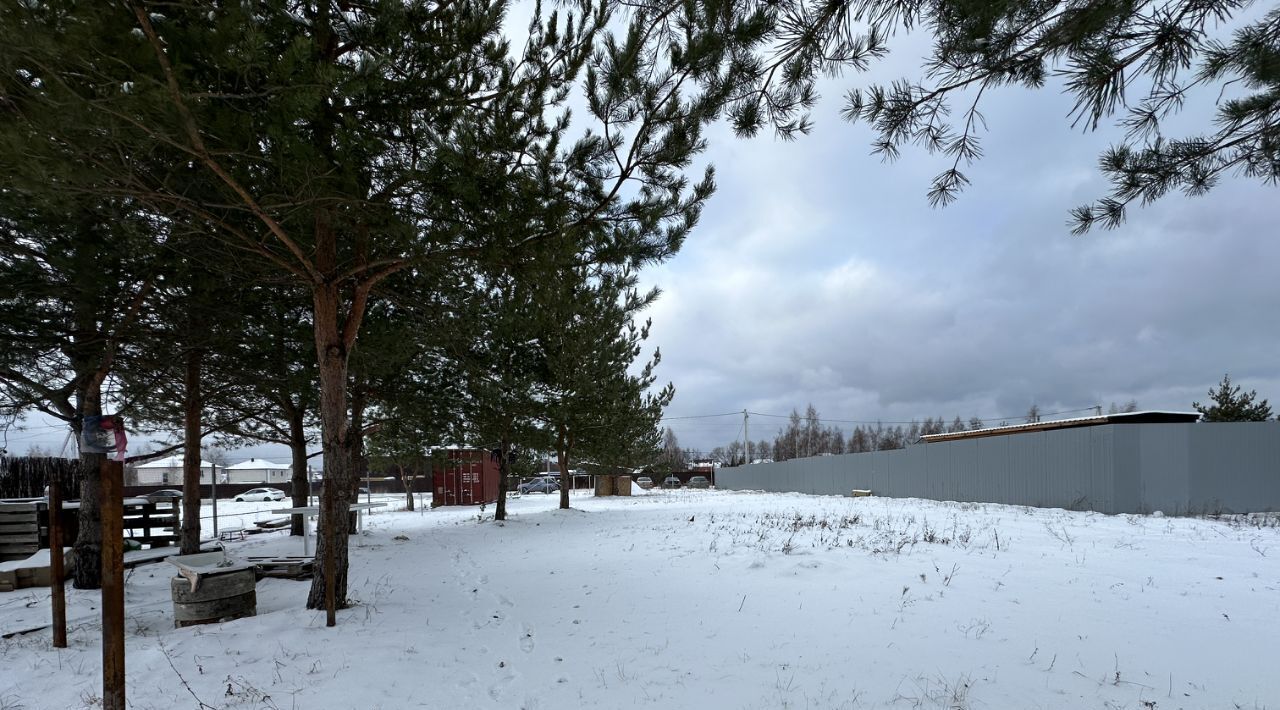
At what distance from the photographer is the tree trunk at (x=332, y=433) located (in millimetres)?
6227

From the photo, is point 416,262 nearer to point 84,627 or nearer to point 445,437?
point 84,627

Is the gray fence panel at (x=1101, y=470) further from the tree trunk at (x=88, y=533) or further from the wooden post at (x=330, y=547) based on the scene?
the tree trunk at (x=88, y=533)

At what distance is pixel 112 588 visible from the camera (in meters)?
3.48

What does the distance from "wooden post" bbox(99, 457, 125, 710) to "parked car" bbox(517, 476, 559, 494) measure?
40035mm

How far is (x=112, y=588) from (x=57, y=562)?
9.73 feet

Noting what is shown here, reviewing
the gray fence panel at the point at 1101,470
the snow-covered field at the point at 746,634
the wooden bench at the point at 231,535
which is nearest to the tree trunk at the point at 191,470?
the snow-covered field at the point at 746,634

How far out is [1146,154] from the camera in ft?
11.8

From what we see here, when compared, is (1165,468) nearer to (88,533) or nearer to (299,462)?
(299,462)

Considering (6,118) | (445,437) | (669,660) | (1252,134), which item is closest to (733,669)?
(669,660)

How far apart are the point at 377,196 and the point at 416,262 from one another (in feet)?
2.34

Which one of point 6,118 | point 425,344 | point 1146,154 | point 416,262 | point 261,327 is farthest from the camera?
point 425,344

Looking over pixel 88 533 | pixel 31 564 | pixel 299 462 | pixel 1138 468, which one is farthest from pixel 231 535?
pixel 1138 468

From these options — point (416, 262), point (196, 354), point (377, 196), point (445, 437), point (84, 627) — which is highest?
A: point (377, 196)

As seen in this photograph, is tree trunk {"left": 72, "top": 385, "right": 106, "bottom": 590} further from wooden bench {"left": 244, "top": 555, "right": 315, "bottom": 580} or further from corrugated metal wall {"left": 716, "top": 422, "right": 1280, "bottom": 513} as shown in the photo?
corrugated metal wall {"left": 716, "top": 422, "right": 1280, "bottom": 513}
